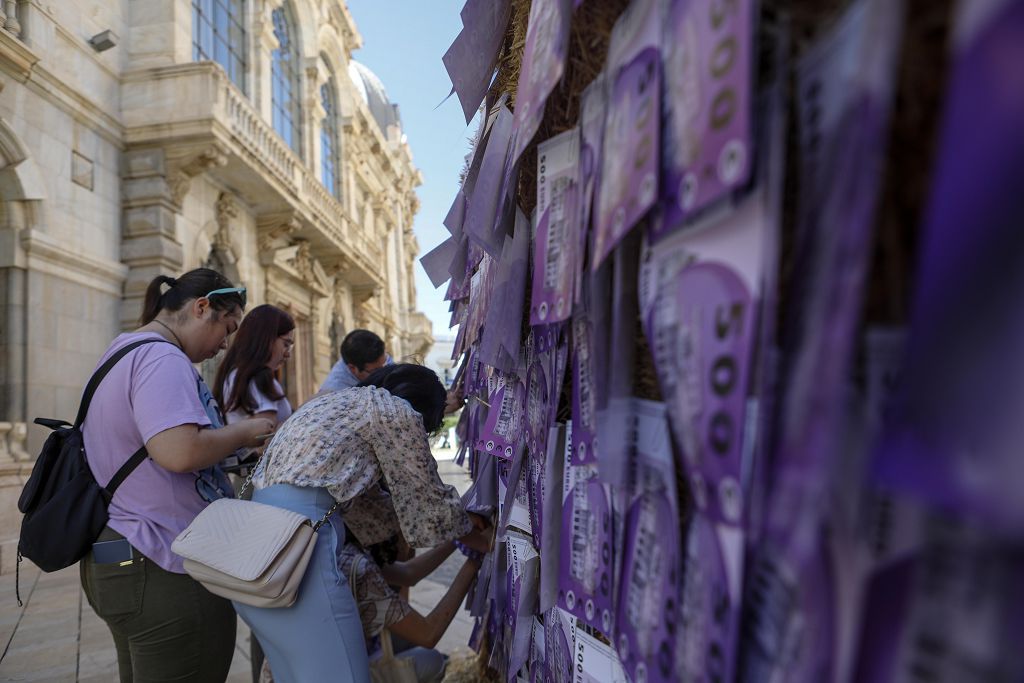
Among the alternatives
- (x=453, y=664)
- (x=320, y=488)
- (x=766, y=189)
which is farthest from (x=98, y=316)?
(x=766, y=189)

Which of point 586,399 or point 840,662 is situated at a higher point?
point 586,399

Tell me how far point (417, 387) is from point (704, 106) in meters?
1.44

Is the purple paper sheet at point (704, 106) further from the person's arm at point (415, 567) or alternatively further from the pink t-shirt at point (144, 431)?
the person's arm at point (415, 567)

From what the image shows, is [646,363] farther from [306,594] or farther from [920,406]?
[306,594]

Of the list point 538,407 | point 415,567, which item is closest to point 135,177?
point 415,567

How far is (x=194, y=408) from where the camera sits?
186 cm

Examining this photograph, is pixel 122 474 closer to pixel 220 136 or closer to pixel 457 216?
pixel 457 216

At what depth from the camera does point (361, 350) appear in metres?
2.91

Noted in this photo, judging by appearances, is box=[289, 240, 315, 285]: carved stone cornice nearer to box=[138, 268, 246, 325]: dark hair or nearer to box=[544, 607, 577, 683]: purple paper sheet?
box=[138, 268, 246, 325]: dark hair

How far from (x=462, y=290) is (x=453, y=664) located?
1.57 metres

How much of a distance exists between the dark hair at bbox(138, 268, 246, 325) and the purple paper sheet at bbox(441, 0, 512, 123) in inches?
38.0

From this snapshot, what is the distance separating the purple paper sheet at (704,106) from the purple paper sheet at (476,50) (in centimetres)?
92

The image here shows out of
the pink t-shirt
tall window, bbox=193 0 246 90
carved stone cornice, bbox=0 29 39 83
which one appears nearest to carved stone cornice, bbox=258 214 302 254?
tall window, bbox=193 0 246 90

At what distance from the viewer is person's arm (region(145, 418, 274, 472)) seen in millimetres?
1788
